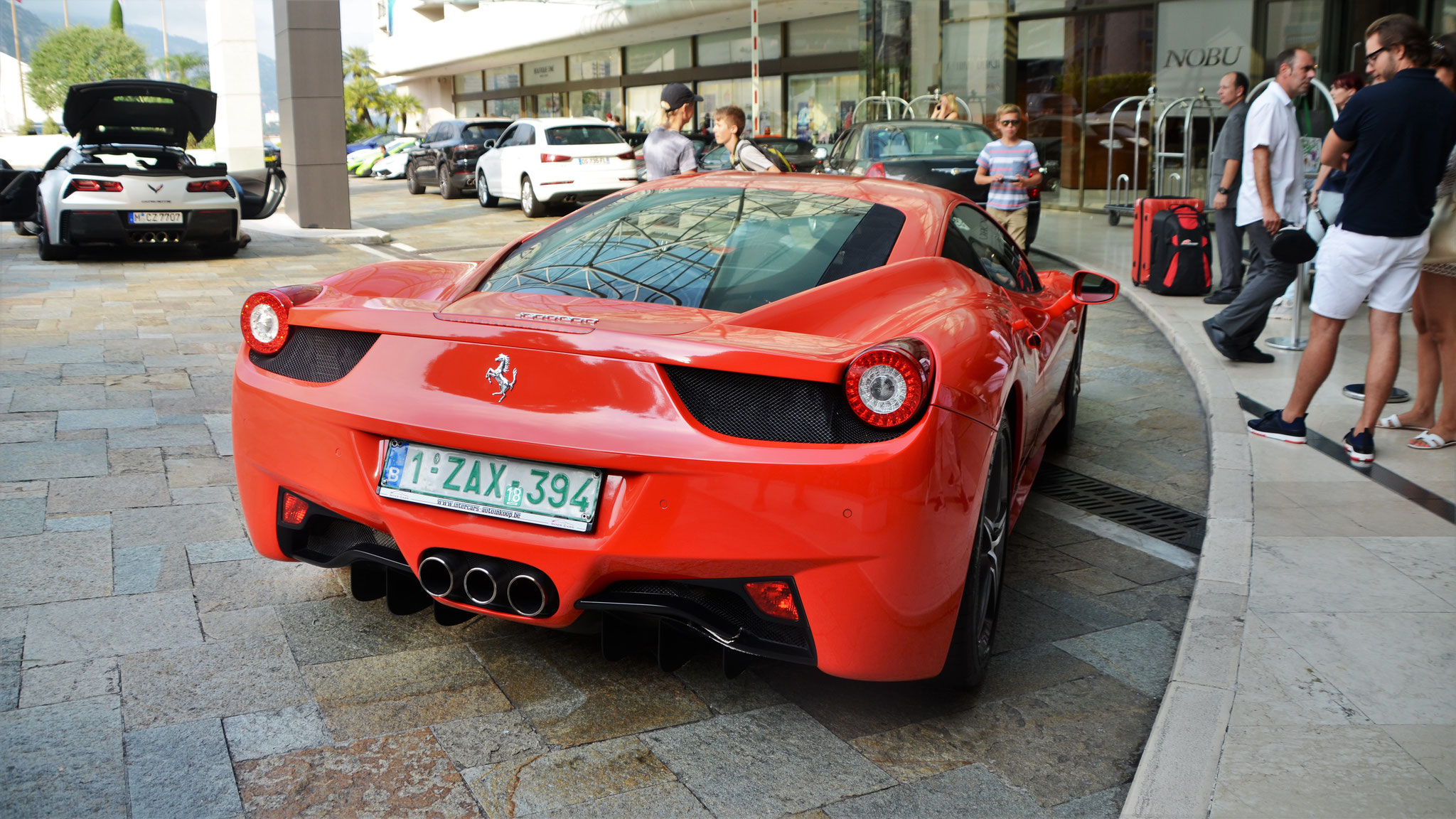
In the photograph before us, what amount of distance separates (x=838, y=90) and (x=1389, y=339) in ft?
96.8

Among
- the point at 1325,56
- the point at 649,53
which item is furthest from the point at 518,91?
the point at 1325,56

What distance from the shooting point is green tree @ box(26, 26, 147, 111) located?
82.2 metres

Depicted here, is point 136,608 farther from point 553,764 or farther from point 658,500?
point 658,500

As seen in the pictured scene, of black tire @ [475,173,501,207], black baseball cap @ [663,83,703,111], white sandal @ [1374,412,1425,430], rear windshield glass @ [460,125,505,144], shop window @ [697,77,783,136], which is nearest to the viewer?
white sandal @ [1374,412,1425,430]

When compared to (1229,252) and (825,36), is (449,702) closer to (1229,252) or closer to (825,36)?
(1229,252)

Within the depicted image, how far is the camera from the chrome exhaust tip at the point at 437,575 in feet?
9.04

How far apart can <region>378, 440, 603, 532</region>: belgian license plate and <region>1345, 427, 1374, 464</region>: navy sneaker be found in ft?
13.3

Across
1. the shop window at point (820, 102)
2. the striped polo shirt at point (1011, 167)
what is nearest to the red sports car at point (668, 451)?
the striped polo shirt at point (1011, 167)

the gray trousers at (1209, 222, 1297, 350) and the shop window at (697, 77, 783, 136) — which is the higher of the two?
the shop window at (697, 77, 783, 136)

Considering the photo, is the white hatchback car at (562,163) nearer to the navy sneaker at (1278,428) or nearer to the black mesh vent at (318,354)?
the navy sneaker at (1278,428)

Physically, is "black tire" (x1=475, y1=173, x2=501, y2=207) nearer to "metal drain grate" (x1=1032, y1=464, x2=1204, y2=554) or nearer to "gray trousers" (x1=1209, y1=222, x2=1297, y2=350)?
"gray trousers" (x1=1209, y1=222, x2=1297, y2=350)

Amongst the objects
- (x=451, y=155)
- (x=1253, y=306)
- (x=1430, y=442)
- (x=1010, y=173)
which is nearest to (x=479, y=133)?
(x=451, y=155)

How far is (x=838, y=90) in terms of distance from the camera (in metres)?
33.6

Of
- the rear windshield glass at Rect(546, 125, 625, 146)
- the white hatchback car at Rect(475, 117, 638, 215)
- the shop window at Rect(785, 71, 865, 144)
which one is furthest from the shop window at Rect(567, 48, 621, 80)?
the rear windshield glass at Rect(546, 125, 625, 146)
